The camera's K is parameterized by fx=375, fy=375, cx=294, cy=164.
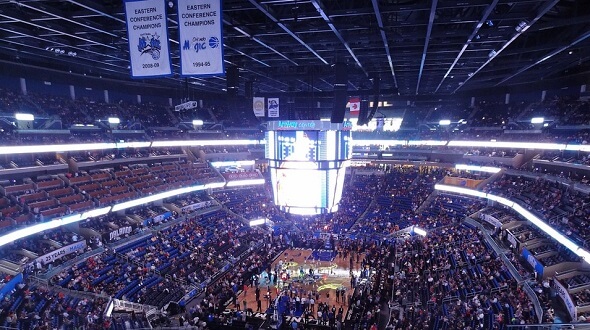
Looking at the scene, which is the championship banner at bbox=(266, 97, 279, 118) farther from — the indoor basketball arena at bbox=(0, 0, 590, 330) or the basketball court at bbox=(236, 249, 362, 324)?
the basketball court at bbox=(236, 249, 362, 324)

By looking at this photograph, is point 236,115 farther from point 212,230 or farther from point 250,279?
point 250,279

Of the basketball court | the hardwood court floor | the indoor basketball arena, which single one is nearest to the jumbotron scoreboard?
the indoor basketball arena

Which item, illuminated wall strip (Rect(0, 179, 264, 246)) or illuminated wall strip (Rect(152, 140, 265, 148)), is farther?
illuminated wall strip (Rect(152, 140, 265, 148))

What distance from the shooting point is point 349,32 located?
15500mm

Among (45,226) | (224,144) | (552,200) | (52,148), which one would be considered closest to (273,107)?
(45,226)

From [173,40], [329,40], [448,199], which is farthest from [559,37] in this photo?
[448,199]

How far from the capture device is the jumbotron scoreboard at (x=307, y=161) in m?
19.8

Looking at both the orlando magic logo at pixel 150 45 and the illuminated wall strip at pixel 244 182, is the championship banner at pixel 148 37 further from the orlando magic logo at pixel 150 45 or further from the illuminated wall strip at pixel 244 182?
the illuminated wall strip at pixel 244 182

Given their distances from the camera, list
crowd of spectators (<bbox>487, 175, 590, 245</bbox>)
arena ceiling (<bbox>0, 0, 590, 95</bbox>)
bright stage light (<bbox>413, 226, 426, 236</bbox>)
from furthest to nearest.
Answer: bright stage light (<bbox>413, 226, 426, 236</bbox>)
crowd of spectators (<bbox>487, 175, 590, 245</bbox>)
arena ceiling (<bbox>0, 0, 590, 95</bbox>)

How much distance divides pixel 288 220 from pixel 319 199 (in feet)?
46.2

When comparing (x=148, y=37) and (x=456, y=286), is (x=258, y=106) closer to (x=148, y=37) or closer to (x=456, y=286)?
(x=148, y=37)

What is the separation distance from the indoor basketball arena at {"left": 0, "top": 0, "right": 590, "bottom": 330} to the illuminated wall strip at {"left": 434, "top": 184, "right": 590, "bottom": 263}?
15 centimetres

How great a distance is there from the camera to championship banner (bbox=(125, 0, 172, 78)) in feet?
29.8

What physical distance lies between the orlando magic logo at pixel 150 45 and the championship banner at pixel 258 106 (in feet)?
30.7
